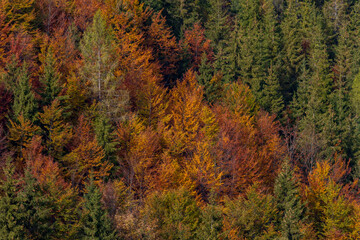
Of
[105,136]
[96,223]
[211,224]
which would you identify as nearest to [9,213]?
[96,223]

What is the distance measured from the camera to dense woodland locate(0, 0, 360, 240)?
44125 millimetres

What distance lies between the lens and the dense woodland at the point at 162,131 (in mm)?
44125

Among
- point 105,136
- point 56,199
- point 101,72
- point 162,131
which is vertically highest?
point 101,72

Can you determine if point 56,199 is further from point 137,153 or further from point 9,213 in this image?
point 137,153

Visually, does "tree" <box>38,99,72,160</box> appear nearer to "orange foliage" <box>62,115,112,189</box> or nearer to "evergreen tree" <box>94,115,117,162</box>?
"orange foliage" <box>62,115,112,189</box>

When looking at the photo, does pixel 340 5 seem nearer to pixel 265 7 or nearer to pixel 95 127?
pixel 265 7

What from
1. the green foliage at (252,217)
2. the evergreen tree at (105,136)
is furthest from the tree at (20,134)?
the green foliage at (252,217)

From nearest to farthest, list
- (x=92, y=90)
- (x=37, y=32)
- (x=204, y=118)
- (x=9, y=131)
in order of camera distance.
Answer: (x=9, y=131) < (x=92, y=90) < (x=204, y=118) < (x=37, y=32)

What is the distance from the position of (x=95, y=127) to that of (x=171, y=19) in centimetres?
4323

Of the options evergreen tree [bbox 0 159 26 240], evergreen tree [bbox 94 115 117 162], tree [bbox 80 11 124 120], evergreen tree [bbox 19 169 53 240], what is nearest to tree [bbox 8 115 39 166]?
evergreen tree [bbox 94 115 117 162]

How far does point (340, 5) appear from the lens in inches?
4409

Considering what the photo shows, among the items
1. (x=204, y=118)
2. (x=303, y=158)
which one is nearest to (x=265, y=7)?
(x=303, y=158)

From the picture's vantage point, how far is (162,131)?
59062 millimetres

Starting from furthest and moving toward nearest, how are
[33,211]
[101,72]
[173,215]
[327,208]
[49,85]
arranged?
[327,208], [101,72], [49,85], [173,215], [33,211]
